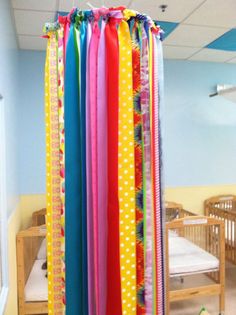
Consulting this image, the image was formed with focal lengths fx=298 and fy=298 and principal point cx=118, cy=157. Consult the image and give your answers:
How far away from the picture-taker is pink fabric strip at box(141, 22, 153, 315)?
87 centimetres

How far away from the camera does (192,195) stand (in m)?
3.87

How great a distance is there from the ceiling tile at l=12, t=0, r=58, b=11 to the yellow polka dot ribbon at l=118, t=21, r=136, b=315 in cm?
170

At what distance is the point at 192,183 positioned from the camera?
3881 millimetres

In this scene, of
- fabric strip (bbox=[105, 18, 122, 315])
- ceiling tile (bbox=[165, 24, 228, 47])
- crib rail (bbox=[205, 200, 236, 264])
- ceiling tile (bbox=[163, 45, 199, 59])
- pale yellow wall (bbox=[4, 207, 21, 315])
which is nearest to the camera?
fabric strip (bbox=[105, 18, 122, 315])

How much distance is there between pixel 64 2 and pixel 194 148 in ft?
7.92

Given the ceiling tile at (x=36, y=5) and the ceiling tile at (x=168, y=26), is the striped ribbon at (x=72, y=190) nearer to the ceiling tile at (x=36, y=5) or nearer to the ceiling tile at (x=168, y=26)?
the ceiling tile at (x=36, y=5)

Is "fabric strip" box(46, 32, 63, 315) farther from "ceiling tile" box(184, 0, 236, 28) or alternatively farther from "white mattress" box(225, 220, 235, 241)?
"white mattress" box(225, 220, 235, 241)

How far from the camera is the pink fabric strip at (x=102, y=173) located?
818 millimetres

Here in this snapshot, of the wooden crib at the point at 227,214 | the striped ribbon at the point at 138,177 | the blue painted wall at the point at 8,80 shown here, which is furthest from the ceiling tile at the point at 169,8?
the wooden crib at the point at 227,214

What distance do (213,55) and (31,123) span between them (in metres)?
2.31

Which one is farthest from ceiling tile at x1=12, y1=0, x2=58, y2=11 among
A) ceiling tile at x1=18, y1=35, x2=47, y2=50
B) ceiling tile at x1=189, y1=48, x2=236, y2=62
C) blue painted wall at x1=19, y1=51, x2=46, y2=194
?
ceiling tile at x1=189, y1=48, x2=236, y2=62

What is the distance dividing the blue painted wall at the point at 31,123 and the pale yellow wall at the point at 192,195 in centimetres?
161

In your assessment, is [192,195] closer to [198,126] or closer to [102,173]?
[198,126]

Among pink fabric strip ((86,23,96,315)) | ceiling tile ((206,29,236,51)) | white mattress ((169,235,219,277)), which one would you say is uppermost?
ceiling tile ((206,29,236,51))
